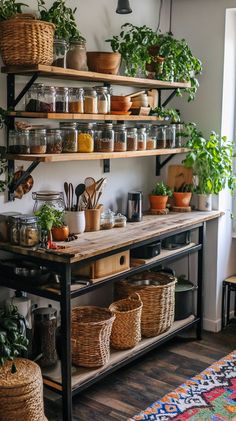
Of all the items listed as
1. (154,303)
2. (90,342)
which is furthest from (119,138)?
(90,342)

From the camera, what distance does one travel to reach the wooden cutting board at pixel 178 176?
394 centimetres

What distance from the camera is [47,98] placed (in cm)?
285

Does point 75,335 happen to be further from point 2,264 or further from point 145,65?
point 145,65

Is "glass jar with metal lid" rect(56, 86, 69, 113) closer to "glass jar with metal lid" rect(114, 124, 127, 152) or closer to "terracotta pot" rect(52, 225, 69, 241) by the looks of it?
"glass jar with metal lid" rect(114, 124, 127, 152)

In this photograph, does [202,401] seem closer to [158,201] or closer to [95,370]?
[95,370]

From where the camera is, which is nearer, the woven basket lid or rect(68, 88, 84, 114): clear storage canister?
the woven basket lid

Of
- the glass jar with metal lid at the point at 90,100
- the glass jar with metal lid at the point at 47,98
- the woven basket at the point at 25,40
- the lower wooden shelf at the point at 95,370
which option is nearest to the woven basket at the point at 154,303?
the lower wooden shelf at the point at 95,370

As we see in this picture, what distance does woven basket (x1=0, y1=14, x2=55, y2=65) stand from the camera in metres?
2.62

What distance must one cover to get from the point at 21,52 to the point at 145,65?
3.53 ft

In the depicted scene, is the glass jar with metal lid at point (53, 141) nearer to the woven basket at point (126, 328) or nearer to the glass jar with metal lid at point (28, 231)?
the glass jar with metal lid at point (28, 231)

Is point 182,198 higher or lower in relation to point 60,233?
higher

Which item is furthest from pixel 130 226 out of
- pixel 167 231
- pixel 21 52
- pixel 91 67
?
pixel 21 52

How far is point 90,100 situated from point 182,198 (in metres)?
1.12

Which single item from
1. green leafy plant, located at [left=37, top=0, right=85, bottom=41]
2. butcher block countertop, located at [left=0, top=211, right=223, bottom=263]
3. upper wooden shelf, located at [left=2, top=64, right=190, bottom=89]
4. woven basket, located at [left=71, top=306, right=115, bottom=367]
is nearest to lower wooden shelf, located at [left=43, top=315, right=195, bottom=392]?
woven basket, located at [left=71, top=306, right=115, bottom=367]
